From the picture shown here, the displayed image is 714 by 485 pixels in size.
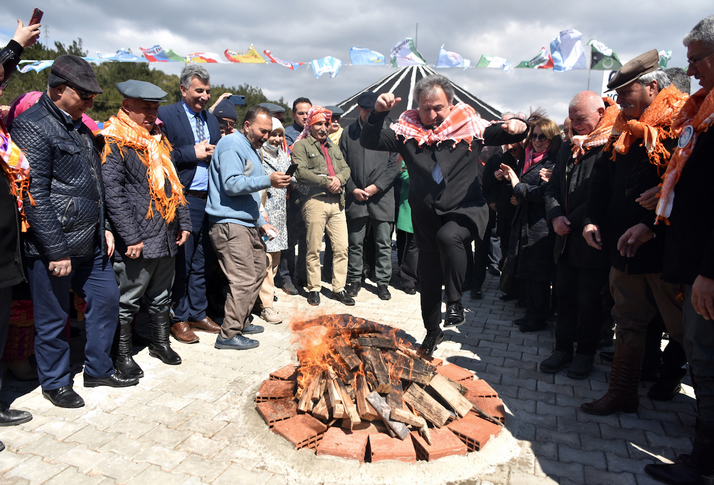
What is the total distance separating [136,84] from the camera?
145 inches

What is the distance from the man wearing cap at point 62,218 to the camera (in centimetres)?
302

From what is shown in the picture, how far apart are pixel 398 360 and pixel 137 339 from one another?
2.81 m

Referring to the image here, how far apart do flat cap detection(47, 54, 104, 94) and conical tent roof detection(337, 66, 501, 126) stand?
21.5ft

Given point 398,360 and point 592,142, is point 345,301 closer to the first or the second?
point 398,360

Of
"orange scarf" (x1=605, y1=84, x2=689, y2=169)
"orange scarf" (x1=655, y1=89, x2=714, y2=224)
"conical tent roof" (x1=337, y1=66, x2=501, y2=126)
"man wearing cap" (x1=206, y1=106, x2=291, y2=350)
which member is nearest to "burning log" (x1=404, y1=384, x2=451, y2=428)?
"orange scarf" (x1=655, y1=89, x2=714, y2=224)

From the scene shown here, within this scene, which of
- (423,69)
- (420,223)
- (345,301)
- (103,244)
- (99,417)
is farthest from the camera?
(423,69)

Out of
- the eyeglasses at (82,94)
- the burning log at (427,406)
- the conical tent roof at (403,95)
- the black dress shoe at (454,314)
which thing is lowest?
the burning log at (427,406)

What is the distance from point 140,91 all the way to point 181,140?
40.0 inches

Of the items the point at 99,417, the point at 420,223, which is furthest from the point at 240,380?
the point at 420,223

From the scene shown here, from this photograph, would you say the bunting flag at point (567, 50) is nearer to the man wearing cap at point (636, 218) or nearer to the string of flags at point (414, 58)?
the string of flags at point (414, 58)

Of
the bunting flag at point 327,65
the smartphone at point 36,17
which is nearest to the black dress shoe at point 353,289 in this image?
the smartphone at point 36,17

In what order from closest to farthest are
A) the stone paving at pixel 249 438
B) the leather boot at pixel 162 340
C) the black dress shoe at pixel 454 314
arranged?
the stone paving at pixel 249 438 < the black dress shoe at pixel 454 314 < the leather boot at pixel 162 340

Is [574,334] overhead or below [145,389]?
overhead

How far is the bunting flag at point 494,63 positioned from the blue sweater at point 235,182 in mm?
9907
